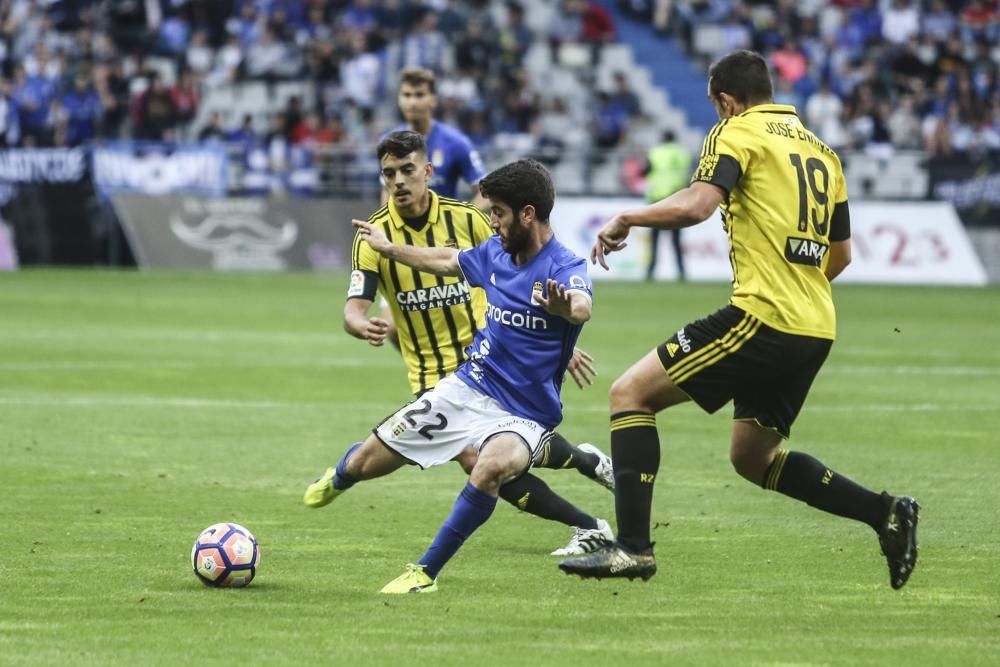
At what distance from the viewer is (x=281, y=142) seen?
31.4 metres

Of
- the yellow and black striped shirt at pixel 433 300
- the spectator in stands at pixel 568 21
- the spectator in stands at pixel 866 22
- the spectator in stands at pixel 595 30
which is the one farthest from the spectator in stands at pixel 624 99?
the yellow and black striped shirt at pixel 433 300

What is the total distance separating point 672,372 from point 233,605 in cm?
184

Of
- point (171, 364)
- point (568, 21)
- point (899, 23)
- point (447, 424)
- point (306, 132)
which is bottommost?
point (306, 132)

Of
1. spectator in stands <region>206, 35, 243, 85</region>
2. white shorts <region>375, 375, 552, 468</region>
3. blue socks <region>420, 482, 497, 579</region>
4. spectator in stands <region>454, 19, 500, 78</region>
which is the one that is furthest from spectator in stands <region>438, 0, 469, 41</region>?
blue socks <region>420, 482, 497, 579</region>

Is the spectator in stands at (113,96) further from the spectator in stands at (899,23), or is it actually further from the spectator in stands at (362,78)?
the spectator in stands at (899,23)

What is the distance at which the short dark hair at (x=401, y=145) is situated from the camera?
27.1 feet

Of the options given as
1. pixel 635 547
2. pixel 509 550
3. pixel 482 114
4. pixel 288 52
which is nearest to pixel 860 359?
pixel 509 550

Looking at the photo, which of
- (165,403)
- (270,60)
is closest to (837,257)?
(165,403)

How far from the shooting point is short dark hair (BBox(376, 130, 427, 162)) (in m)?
8.27

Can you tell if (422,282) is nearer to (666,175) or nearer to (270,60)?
(666,175)

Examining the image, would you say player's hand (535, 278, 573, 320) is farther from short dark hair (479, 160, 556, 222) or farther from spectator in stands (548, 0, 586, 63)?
spectator in stands (548, 0, 586, 63)

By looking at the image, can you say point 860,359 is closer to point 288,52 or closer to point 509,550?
point 509,550

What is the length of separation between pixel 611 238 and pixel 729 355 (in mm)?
674

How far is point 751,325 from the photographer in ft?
22.3
